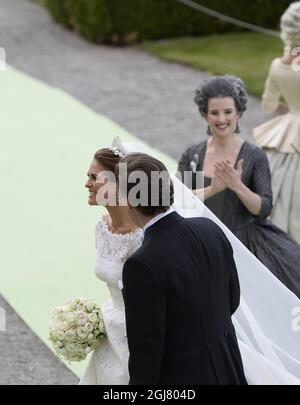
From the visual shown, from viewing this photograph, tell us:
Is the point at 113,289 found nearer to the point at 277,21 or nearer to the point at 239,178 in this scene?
the point at 239,178

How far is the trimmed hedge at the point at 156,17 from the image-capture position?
45.4 ft

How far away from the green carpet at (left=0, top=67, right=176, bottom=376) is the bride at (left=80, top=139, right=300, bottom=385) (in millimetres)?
1165

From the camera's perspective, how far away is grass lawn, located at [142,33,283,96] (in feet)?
40.0

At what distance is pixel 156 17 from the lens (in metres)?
13.9

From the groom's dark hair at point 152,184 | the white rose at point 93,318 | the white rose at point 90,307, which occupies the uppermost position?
the groom's dark hair at point 152,184

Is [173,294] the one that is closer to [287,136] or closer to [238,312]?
[238,312]

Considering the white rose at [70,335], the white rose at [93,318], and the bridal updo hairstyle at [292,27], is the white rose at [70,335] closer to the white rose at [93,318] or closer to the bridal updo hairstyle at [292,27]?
the white rose at [93,318]

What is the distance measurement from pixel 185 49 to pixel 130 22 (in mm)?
881

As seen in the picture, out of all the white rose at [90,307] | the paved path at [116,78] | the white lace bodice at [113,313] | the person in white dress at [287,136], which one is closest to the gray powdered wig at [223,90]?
the person in white dress at [287,136]

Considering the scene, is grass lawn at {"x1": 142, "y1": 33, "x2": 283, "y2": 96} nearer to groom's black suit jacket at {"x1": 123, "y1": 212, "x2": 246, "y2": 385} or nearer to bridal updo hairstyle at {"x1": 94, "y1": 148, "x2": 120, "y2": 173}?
bridal updo hairstyle at {"x1": 94, "y1": 148, "x2": 120, "y2": 173}

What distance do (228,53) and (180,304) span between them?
9.54m

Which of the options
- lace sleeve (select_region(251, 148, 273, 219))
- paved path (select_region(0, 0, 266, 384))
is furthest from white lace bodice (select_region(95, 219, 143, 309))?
paved path (select_region(0, 0, 266, 384))

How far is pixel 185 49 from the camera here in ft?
44.2
